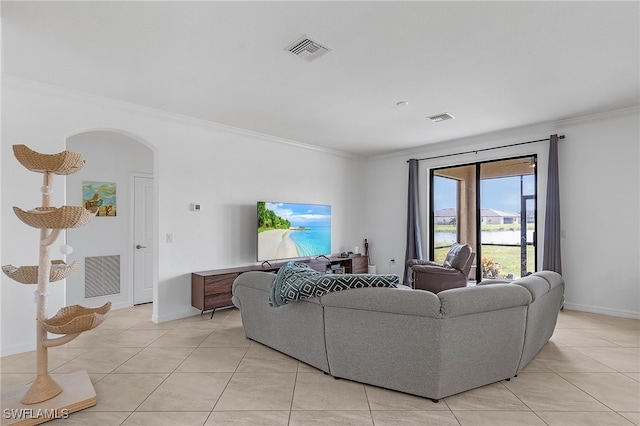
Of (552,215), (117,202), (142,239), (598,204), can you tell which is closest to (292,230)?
(142,239)

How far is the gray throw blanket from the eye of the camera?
8.41 feet

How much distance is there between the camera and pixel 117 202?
4980 millimetres

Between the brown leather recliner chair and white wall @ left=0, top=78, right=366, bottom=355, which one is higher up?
white wall @ left=0, top=78, right=366, bottom=355

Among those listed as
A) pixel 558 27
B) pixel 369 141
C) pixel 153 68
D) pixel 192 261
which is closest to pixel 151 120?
pixel 153 68

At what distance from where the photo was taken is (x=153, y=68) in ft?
10.1

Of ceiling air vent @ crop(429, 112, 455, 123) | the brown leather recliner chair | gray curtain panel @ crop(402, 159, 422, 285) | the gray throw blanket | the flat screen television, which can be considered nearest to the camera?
the gray throw blanket

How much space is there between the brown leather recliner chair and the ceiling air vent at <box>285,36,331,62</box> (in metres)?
3.43

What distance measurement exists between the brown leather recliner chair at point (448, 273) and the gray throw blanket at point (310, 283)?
8.12 ft

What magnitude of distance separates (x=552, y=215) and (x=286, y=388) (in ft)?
14.2

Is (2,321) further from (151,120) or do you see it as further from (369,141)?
(369,141)

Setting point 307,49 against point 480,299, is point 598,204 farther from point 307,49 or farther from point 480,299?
point 307,49

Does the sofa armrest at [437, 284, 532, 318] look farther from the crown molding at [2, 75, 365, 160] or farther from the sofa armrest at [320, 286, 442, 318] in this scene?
the crown molding at [2, 75, 365, 160]

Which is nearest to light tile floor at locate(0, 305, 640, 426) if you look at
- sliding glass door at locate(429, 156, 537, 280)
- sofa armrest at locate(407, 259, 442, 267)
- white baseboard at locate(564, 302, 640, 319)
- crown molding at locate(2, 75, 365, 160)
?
white baseboard at locate(564, 302, 640, 319)

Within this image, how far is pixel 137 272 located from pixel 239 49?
12.9 ft
